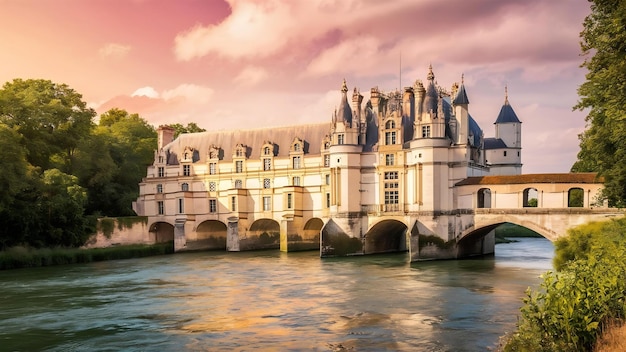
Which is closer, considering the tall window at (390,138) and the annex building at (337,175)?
the annex building at (337,175)

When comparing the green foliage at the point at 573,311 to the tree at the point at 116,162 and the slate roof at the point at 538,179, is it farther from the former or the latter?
the tree at the point at 116,162

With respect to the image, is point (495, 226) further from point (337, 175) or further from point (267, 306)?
point (267, 306)

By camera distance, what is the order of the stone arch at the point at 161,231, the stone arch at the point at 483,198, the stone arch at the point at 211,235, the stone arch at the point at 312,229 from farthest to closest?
the stone arch at the point at 161,231 < the stone arch at the point at 211,235 < the stone arch at the point at 312,229 < the stone arch at the point at 483,198

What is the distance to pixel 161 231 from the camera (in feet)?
204

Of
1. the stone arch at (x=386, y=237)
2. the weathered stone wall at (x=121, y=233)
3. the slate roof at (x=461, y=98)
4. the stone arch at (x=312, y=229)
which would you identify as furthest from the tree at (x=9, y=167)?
the slate roof at (x=461, y=98)

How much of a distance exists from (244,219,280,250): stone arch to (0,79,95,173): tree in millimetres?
17598

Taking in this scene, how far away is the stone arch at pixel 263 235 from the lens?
192 ft

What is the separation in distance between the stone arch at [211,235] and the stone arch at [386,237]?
17795 mm

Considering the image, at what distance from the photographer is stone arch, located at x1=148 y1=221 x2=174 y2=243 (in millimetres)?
60719

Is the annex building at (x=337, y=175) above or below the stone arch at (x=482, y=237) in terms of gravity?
above

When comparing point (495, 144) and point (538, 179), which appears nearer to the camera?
point (538, 179)

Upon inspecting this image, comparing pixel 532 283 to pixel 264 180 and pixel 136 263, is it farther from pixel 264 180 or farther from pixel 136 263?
pixel 264 180

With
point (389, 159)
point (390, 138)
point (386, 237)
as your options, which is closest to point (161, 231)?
point (386, 237)

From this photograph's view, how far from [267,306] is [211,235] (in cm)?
3601
